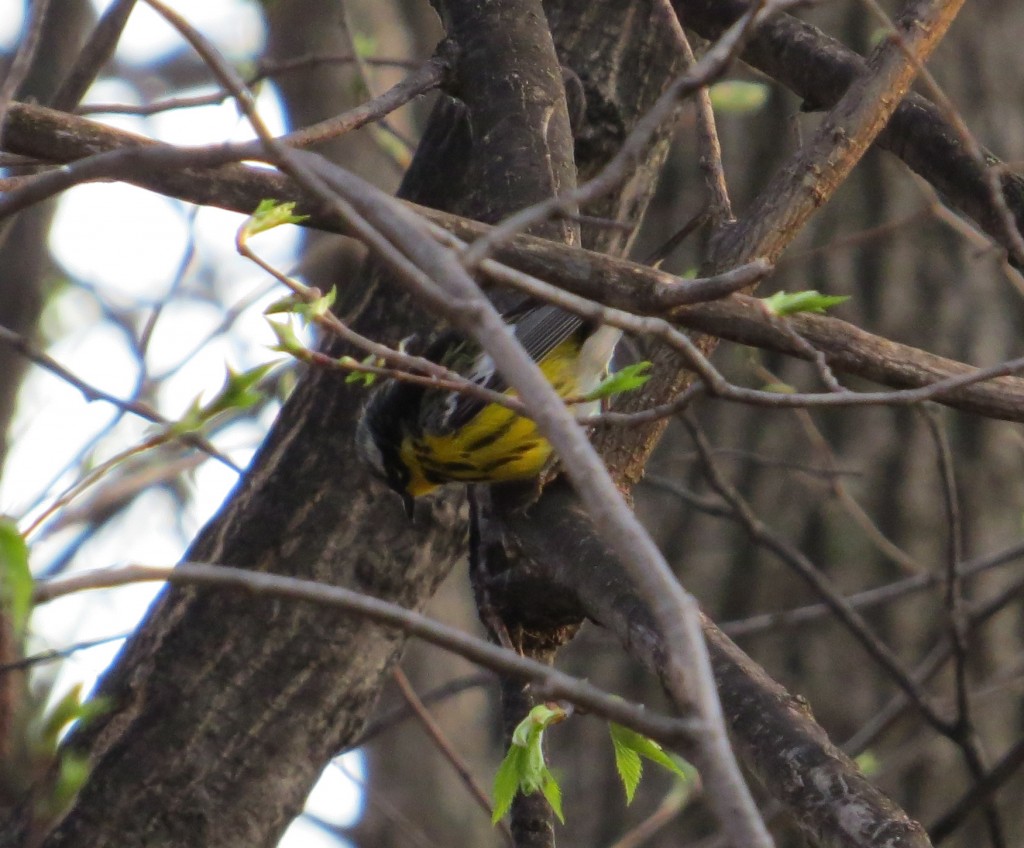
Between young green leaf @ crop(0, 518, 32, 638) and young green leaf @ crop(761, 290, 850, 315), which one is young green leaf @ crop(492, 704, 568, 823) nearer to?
young green leaf @ crop(761, 290, 850, 315)

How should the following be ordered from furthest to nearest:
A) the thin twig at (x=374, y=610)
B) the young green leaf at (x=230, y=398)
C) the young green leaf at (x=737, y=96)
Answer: the young green leaf at (x=737, y=96)
the young green leaf at (x=230, y=398)
the thin twig at (x=374, y=610)

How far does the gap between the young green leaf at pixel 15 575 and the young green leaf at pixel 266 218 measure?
0.76 meters

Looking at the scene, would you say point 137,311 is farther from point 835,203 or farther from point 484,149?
point 484,149

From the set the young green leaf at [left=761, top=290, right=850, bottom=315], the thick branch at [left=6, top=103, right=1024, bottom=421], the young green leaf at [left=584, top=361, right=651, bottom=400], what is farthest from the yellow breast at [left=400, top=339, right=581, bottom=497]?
the young green leaf at [left=761, top=290, right=850, bottom=315]

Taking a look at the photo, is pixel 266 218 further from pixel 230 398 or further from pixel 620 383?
pixel 620 383

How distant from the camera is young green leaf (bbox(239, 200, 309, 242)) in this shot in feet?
5.77

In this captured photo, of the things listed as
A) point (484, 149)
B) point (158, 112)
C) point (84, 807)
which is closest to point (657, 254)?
point (484, 149)

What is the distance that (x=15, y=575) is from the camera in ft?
3.34

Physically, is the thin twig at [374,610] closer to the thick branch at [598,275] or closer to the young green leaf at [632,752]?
the young green leaf at [632,752]

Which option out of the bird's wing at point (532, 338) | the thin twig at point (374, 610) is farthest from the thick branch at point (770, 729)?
the bird's wing at point (532, 338)

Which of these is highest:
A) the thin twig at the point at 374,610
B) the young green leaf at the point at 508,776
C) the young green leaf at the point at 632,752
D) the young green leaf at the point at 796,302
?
the young green leaf at the point at 796,302

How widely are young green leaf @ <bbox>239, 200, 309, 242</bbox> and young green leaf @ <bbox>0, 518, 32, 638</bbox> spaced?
0.76 meters

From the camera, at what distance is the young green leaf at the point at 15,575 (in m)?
0.99

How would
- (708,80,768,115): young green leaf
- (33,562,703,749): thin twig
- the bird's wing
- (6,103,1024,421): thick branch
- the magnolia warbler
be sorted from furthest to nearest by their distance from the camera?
(708,80,768,115): young green leaf, the bird's wing, the magnolia warbler, (6,103,1024,421): thick branch, (33,562,703,749): thin twig
